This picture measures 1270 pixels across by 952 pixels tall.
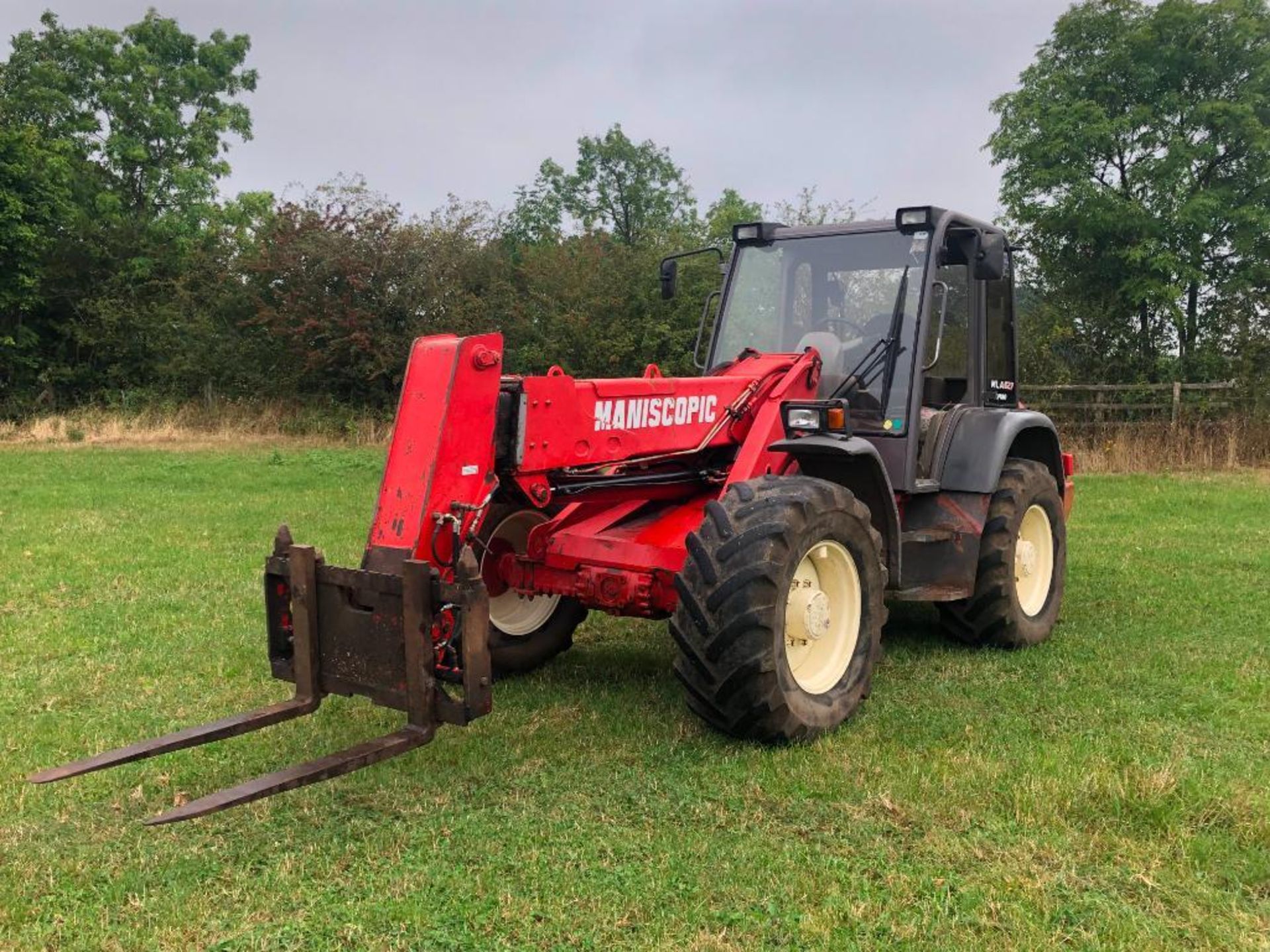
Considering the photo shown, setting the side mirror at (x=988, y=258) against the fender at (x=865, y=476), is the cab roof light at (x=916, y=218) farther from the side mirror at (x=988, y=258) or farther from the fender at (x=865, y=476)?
the fender at (x=865, y=476)

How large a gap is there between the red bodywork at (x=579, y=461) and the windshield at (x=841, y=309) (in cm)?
24

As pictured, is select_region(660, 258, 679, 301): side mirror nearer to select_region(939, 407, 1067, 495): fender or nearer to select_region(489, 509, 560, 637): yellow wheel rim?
select_region(489, 509, 560, 637): yellow wheel rim

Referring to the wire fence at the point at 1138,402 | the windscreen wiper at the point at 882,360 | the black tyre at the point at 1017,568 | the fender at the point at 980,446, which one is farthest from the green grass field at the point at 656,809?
the wire fence at the point at 1138,402

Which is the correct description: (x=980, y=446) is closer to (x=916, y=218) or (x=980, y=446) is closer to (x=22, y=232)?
(x=916, y=218)

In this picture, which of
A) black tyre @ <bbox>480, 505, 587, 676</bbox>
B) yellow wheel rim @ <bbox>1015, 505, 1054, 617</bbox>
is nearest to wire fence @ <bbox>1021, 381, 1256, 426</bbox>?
yellow wheel rim @ <bbox>1015, 505, 1054, 617</bbox>

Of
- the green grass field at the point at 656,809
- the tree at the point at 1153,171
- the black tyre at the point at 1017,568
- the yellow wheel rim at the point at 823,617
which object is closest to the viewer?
the green grass field at the point at 656,809

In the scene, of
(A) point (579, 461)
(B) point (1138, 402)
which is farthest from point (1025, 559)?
(B) point (1138, 402)

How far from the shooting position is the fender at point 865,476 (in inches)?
187

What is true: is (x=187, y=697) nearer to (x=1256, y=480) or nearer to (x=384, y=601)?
(x=384, y=601)

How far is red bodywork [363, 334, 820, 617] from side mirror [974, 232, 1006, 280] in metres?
0.98

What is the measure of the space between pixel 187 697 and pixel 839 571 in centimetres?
326

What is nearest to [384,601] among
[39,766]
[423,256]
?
[39,766]

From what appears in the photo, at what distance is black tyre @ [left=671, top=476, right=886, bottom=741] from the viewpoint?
13.1 ft

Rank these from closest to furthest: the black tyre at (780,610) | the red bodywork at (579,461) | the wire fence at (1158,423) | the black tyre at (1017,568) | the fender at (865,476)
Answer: the red bodywork at (579,461), the black tyre at (780,610), the fender at (865,476), the black tyre at (1017,568), the wire fence at (1158,423)
